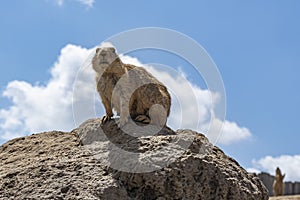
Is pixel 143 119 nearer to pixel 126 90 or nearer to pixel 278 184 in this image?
pixel 126 90

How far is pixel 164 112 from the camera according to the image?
6680mm

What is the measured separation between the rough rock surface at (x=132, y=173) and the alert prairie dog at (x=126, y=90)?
90cm

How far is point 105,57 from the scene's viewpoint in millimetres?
6301

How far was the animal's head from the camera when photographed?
20.7 feet

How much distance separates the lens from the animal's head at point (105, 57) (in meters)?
6.31

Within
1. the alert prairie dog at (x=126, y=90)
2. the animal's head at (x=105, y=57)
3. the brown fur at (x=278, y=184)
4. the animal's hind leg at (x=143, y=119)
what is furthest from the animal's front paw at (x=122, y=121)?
the brown fur at (x=278, y=184)

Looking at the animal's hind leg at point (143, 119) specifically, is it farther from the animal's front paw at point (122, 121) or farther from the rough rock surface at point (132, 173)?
the rough rock surface at point (132, 173)

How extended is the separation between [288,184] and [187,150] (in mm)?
22350

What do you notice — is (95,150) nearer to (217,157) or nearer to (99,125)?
(99,125)

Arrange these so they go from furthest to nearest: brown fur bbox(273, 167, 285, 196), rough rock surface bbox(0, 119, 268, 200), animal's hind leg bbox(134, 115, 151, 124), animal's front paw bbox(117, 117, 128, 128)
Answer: brown fur bbox(273, 167, 285, 196) < animal's hind leg bbox(134, 115, 151, 124) < animal's front paw bbox(117, 117, 128, 128) < rough rock surface bbox(0, 119, 268, 200)

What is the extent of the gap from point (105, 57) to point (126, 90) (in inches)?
20.2

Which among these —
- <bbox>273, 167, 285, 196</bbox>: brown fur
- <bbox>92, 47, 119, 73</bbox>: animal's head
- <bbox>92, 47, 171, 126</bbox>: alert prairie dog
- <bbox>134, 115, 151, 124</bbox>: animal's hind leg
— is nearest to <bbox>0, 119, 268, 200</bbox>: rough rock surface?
<bbox>134, 115, 151, 124</bbox>: animal's hind leg

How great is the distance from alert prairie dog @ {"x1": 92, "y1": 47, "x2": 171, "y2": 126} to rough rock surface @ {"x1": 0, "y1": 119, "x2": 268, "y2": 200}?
904 mm

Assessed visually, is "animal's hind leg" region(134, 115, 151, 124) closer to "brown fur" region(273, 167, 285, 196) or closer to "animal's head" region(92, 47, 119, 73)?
"animal's head" region(92, 47, 119, 73)
